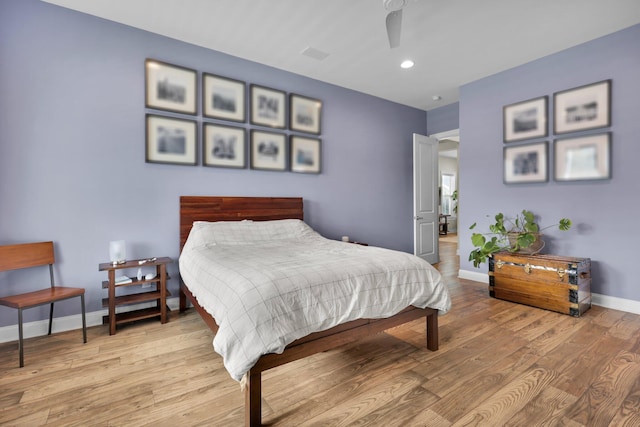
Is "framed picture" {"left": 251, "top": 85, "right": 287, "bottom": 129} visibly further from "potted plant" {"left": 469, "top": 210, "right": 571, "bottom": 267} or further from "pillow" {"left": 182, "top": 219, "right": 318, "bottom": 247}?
"potted plant" {"left": 469, "top": 210, "right": 571, "bottom": 267}

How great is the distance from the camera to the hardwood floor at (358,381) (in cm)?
158

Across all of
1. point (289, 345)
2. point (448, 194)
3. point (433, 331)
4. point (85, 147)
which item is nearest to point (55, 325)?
point (85, 147)

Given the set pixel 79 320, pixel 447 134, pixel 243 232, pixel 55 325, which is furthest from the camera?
pixel 447 134

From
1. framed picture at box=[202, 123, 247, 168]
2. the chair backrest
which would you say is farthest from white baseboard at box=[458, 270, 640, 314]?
the chair backrest

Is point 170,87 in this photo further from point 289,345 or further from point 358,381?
point 358,381

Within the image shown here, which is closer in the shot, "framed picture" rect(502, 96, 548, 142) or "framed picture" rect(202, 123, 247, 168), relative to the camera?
"framed picture" rect(202, 123, 247, 168)

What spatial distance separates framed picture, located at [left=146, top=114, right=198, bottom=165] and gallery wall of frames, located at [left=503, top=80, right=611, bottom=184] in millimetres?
3990

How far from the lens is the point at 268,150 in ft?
12.6

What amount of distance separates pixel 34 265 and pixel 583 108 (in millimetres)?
5656

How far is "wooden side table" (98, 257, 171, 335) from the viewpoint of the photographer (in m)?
2.61

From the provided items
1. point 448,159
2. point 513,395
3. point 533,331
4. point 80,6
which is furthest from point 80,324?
point 448,159

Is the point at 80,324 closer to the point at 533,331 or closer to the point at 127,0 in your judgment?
the point at 127,0

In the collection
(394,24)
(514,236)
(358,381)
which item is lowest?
(358,381)

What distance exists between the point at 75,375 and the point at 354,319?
74.3 inches
